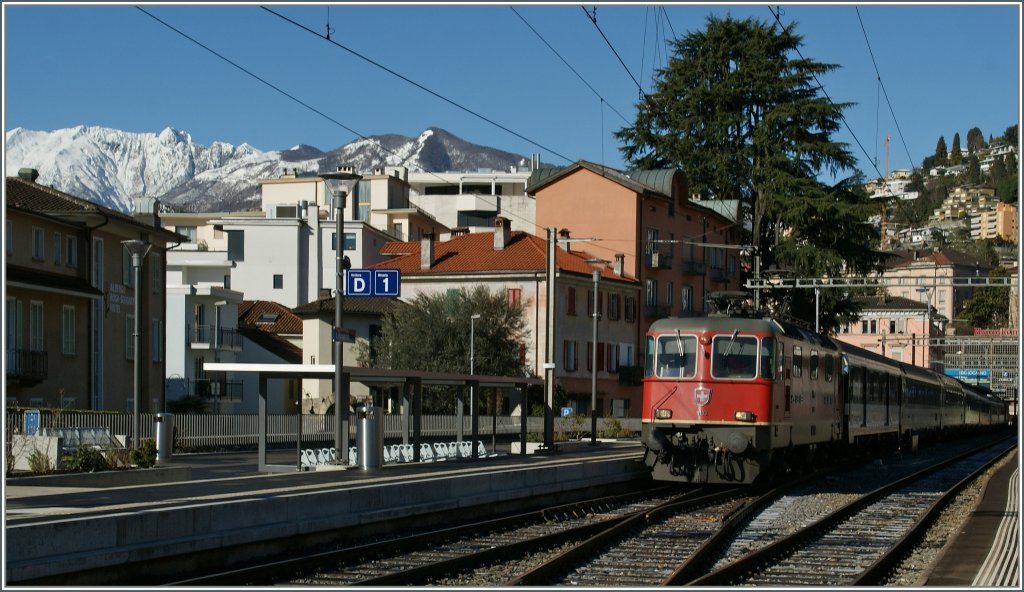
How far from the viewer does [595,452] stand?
1447 inches

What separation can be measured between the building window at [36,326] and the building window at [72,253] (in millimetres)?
3208

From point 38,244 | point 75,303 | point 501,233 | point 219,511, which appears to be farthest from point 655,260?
point 219,511

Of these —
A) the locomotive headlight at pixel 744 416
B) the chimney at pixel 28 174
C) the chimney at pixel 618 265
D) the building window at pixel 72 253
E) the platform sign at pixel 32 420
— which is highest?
the chimney at pixel 28 174

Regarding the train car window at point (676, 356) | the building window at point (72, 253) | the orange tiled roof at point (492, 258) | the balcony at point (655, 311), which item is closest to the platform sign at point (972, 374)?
the balcony at point (655, 311)

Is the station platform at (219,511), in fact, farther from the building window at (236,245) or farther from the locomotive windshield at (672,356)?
the building window at (236,245)

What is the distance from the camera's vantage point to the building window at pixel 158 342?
53094 mm

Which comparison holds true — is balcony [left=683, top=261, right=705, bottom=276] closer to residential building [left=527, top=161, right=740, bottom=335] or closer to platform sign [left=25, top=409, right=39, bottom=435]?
residential building [left=527, top=161, right=740, bottom=335]

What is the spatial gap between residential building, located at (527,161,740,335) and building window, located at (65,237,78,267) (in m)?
31.4

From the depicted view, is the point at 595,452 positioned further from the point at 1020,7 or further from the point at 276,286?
the point at 276,286

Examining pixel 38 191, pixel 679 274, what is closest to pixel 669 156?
pixel 679 274

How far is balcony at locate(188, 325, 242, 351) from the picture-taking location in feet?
225

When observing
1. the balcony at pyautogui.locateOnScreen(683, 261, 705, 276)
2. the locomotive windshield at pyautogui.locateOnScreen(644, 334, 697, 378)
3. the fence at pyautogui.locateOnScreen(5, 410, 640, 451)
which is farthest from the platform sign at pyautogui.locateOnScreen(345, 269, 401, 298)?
the balcony at pyautogui.locateOnScreen(683, 261, 705, 276)

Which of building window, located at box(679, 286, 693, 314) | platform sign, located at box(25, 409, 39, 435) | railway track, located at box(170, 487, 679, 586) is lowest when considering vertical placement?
railway track, located at box(170, 487, 679, 586)

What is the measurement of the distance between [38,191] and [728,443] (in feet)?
105
